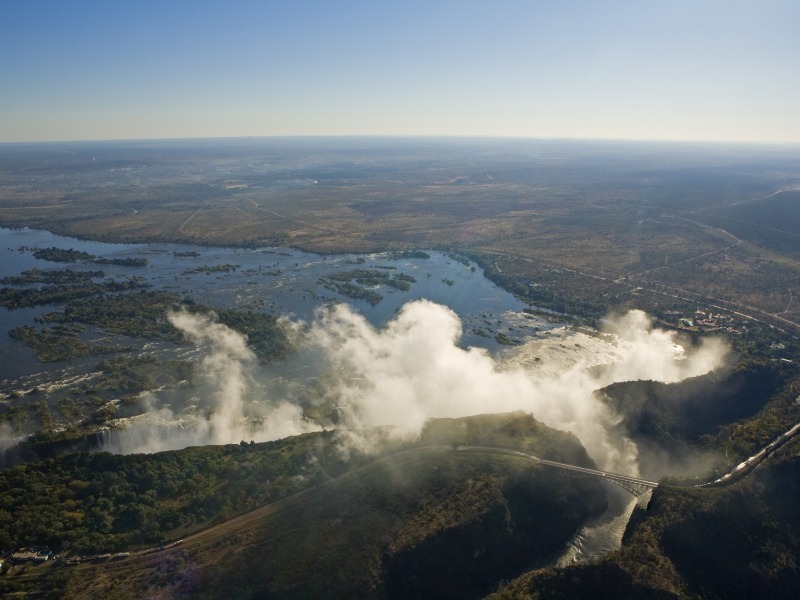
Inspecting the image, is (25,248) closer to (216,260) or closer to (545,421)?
(216,260)

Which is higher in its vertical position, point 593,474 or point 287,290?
point 287,290

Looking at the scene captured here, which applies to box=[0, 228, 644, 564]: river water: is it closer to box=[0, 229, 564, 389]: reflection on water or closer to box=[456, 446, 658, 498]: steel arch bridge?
box=[0, 229, 564, 389]: reflection on water

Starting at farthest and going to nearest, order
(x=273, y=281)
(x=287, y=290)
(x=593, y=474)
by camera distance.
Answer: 1. (x=273, y=281)
2. (x=287, y=290)
3. (x=593, y=474)

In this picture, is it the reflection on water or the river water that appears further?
the reflection on water

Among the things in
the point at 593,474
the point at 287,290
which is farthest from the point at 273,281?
the point at 593,474

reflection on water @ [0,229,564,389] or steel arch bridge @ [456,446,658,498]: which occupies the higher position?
reflection on water @ [0,229,564,389]

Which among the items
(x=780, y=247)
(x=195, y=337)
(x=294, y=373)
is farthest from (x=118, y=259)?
(x=780, y=247)

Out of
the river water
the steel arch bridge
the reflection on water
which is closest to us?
the steel arch bridge

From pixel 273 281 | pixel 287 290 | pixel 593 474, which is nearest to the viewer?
pixel 593 474

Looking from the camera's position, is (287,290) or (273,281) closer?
(287,290)

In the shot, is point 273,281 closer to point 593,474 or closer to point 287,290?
point 287,290

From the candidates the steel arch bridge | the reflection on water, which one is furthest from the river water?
the steel arch bridge

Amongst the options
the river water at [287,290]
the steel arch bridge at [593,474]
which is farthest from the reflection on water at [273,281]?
the steel arch bridge at [593,474]
